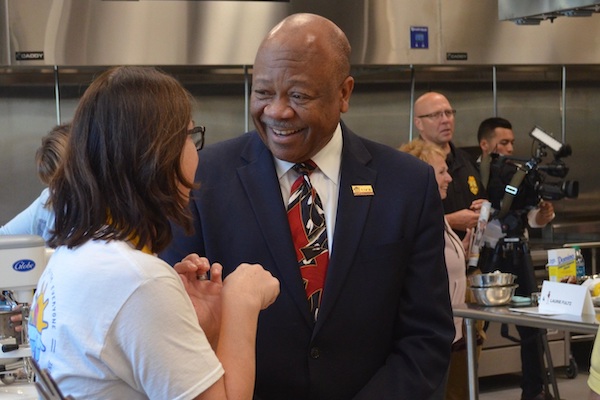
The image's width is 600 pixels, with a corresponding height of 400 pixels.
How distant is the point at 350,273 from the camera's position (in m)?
2.26

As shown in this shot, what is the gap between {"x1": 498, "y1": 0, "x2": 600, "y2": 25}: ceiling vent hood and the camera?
3963mm

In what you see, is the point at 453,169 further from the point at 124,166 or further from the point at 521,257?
the point at 124,166

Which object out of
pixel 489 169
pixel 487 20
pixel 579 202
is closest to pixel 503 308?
pixel 489 169

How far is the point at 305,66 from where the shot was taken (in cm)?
228

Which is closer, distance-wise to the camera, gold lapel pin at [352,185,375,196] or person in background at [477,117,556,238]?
gold lapel pin at [352,185,375,196]

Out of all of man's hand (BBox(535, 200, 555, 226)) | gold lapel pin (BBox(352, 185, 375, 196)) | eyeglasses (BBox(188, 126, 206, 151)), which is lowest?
man's hand (BBox(535, 200, 555, 226))

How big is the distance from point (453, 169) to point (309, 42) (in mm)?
3862

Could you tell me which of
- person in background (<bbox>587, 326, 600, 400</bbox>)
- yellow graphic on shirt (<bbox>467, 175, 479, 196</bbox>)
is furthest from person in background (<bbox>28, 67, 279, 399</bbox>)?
yellow graphic on shirt (<bbox>467, 175, 479, 196</bbox>)

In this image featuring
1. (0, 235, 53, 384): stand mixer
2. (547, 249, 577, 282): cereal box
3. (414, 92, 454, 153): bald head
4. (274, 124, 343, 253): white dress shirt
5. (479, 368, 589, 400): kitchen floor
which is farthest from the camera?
(479, 368, 589, 400): kitchen floor

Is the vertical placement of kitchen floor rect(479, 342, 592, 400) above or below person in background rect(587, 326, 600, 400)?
below

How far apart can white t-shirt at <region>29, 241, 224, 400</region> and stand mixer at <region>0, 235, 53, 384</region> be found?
1239 millimetres

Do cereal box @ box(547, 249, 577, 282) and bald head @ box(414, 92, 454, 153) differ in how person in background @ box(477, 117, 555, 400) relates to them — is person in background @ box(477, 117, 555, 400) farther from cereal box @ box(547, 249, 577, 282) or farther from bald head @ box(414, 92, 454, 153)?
cereal box @ box(547, 249, 577, 282)

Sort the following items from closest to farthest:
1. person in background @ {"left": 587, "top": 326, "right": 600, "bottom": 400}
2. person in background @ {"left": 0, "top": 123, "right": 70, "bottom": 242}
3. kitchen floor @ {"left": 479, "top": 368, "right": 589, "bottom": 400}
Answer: person in background @ {"left": 587, "top": 326, "right": 600, "bottom": 400} < person in background @ {"left": 0, "top": 123, "right": 70, "bottom": 242} < kitchen floor @ {"left": 479, "top": 368, "right": 589, "bottom": 400}

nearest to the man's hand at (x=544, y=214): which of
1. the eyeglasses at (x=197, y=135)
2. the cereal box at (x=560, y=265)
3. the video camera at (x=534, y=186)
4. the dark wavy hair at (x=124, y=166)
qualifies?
the video camera at (x=534, y=186)
